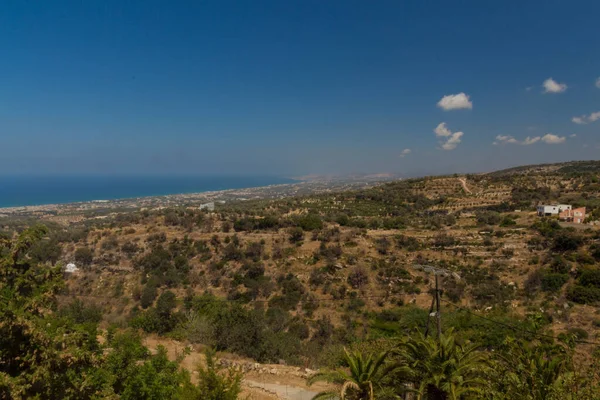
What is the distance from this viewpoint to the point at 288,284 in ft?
88.3

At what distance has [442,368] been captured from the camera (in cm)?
870

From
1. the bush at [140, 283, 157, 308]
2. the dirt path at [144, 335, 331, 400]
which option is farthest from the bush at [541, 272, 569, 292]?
the bush at [140, 283, 157, 308]

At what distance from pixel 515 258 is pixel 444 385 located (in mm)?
26013

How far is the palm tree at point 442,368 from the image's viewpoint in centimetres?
841

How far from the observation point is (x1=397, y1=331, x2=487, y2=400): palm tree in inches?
331

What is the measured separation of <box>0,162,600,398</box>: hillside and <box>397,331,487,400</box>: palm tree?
221cm

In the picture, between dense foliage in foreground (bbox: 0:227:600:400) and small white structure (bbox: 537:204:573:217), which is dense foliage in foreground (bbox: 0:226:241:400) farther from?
small white structure (bbox: 537:204:573:217)

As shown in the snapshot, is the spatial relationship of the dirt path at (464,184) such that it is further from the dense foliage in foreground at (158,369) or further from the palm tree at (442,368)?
the palm tree at (442,368)

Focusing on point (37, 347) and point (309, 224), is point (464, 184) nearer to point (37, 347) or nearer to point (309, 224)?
point (309, 224)

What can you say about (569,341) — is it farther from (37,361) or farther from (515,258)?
(515,258)

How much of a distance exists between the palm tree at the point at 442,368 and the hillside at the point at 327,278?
221cm

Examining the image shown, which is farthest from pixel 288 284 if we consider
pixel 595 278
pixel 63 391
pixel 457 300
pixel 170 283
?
pixel 595 278

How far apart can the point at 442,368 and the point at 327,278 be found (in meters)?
19.6

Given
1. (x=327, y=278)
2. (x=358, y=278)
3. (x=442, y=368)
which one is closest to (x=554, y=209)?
(x=358, y=278)
